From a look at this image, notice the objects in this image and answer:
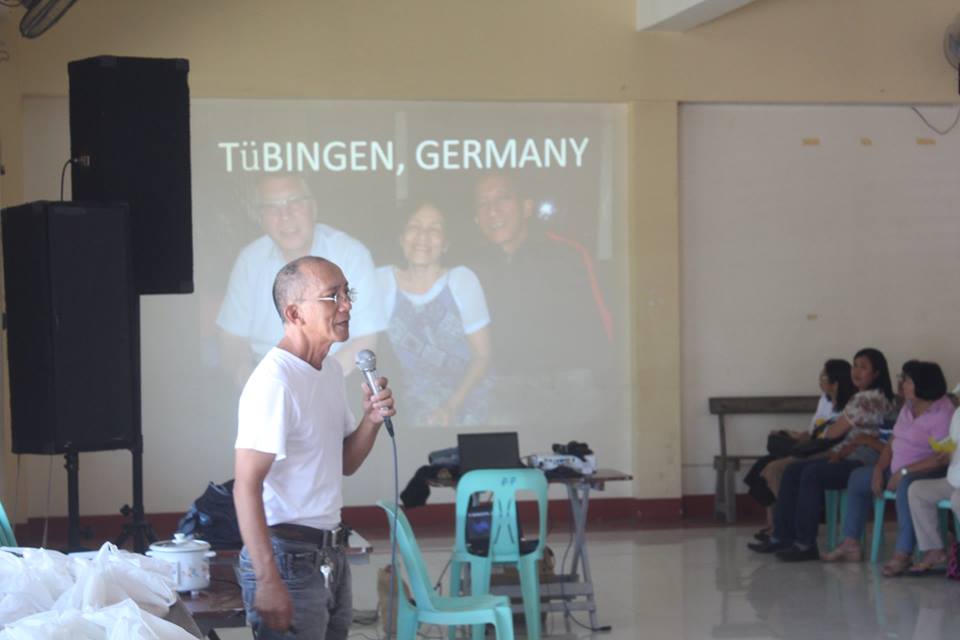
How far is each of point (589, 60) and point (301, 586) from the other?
641 centimetres

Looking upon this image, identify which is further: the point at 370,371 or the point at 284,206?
the point at 284,206

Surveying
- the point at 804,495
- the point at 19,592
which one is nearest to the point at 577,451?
the point at 804,495

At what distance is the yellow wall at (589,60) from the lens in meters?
8.31

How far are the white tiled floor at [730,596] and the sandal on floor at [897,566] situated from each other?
0.07 metres

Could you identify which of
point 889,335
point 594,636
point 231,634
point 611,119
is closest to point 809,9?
point 611,119

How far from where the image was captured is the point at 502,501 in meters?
5.45

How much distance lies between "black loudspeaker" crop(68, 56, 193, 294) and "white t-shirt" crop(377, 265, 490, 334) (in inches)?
144

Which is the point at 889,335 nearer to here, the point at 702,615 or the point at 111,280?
the point at 702,615

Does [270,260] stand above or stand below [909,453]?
above

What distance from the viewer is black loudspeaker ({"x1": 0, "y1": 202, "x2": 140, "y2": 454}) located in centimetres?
459

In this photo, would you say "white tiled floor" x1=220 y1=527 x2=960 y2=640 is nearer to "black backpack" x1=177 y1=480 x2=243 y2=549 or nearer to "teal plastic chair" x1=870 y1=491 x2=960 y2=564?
"teal plastic chair" x1=870 y1=491 x2=960 y2=564

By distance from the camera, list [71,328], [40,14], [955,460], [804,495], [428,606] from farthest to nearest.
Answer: [804,495], [955,460], [40,14], [71,328], [428,606]

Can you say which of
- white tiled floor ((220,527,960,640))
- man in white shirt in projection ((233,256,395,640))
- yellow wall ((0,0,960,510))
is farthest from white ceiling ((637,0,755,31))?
man in white shirt in projection ((233,256,395,640))

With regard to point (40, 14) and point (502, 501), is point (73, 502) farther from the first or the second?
point (40, 14)
